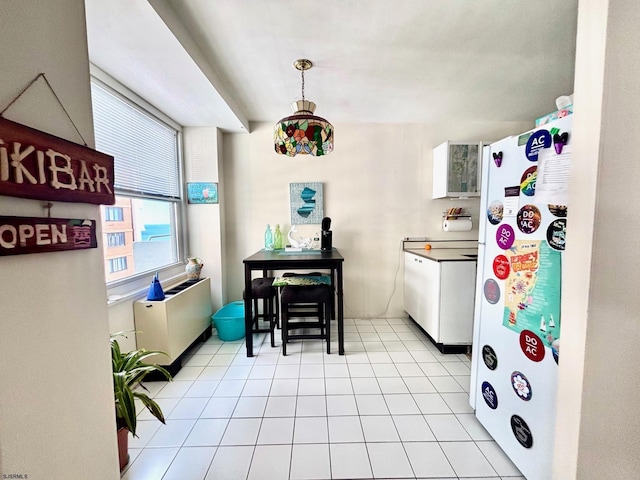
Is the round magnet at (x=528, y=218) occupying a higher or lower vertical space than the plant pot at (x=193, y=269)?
higher

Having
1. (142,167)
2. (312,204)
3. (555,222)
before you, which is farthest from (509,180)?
(142,167)

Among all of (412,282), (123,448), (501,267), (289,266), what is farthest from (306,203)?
(123,448)

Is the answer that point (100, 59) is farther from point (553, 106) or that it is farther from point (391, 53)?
point (553, 106)

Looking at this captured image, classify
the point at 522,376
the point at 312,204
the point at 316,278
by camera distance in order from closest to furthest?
the point at 522,376 → the point at 316,278 → the point at 312,204

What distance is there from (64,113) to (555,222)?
1.87 m

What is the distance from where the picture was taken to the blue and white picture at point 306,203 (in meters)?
3.11

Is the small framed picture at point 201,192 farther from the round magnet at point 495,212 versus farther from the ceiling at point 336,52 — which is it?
the round magnet at point 495,212

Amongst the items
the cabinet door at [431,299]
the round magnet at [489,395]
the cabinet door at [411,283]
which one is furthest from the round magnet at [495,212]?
the cabinet door at [411,283]

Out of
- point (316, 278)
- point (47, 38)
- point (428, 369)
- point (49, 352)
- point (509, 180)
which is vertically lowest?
point (428, 369)

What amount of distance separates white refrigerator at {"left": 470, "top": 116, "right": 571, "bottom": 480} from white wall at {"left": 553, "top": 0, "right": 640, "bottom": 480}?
0.28m

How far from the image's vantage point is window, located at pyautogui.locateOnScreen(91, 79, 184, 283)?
1861mm

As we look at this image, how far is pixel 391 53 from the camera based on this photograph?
1816 millimetres

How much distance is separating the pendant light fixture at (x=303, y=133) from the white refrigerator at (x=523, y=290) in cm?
102

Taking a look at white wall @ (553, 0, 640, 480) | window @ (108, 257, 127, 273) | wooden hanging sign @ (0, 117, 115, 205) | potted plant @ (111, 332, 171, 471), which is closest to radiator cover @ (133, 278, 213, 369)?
window @ (108, 257, 127, 273)
